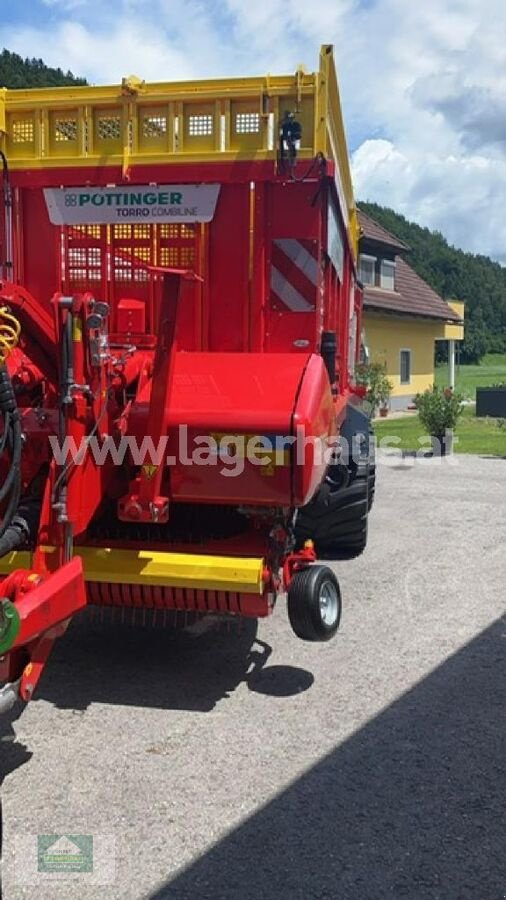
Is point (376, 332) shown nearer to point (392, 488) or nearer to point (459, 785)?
point (392, 488)

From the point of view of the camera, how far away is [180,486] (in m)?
3.77

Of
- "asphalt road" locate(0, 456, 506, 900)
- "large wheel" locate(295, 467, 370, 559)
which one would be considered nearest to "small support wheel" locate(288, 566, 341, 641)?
"asphalt road" locate(0, 456, 506, 900)

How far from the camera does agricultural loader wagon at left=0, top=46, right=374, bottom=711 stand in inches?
138

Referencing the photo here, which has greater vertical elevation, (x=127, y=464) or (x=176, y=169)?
(x=176, y=169)

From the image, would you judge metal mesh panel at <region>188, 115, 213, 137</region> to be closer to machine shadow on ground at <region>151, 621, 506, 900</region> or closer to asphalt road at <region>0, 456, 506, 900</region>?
asphalt road at <region>0, 456, 506, 900</region>

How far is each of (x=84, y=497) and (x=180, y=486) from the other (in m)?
0.43

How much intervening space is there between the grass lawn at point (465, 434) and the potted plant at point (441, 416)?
0.38 meters

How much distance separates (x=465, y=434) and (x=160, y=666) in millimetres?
14262

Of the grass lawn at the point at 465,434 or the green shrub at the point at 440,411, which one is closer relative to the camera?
the green shrub at the point at 440,411

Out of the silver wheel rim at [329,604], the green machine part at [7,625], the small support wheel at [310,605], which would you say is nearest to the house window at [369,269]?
the silver wheel rim at [329,604]

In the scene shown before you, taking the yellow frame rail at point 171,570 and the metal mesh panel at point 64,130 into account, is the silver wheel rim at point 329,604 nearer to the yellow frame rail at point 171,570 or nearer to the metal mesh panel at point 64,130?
the yellow frame rail at point 171,570

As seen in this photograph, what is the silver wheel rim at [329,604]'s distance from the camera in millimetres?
4094

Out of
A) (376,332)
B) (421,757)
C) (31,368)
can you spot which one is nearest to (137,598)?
(31,368)

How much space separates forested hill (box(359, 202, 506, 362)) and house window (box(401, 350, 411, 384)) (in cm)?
4349
